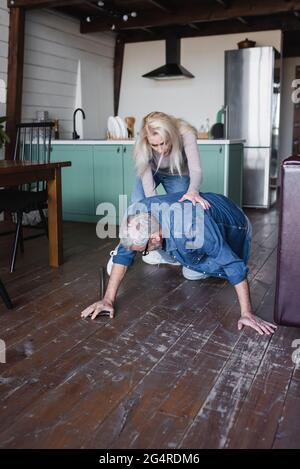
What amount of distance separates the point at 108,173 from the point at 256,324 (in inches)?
116

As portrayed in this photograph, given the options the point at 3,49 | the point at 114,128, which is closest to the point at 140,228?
the point at 114,128

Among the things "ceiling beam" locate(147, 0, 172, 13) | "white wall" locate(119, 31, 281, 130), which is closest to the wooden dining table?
"ceiling beam" locate(147, 0, 172, 13)

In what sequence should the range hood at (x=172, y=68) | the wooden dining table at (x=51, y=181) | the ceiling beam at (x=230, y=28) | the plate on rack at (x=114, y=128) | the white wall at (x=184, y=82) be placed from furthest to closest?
the white wall at (x=184, y=82) < the range hood at (x=172, y=68) < the ceiling beam at (x=230, y=28) < the plate on rack at (x=114, y=128) < the wooden dining table at (x=51, y=181)

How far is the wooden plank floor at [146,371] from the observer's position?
4.92ft

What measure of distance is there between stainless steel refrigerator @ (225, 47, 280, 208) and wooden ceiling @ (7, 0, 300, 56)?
530mm

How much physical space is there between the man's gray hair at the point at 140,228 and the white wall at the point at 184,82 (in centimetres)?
495

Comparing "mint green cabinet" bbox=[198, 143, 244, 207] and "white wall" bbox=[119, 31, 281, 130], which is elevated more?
"white wall" bbox=[119, 31, 281, 130]

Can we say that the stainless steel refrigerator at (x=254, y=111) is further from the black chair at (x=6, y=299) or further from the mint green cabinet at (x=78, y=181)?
the black chair at (x=6, y=299)

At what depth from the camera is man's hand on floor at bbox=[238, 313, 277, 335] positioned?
2264 mm

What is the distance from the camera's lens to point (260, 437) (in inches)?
57.8

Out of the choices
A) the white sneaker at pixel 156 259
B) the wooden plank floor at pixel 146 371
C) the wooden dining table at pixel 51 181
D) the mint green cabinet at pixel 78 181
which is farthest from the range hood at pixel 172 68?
the wooden plank floor at pixel 146 371

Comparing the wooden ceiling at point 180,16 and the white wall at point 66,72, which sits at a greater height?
the wooden ceiling at point 180,16

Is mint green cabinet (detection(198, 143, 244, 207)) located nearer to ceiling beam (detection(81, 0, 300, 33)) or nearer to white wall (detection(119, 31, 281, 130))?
ceiling beam (detection(81, 0, 300, 33))
